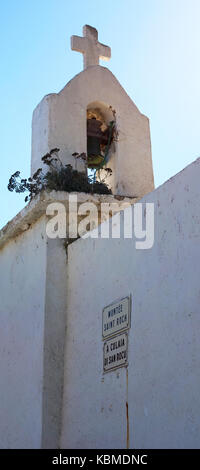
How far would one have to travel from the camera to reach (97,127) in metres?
6.24

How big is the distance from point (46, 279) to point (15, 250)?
37.7 inches

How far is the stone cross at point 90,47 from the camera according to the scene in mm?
6441

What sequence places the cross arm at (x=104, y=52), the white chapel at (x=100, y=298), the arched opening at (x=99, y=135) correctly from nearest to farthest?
the white chapel at (x=100, y=298)
the arched opening at (x=99, y=135)
the cross arm at (x=104, y=52)

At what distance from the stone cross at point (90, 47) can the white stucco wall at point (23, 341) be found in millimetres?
2198

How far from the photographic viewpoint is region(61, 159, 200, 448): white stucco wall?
10.7 feet

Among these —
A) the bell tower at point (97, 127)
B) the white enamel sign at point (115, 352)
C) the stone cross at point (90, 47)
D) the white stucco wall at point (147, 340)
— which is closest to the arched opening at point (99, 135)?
the bell tower at point (97, 127)

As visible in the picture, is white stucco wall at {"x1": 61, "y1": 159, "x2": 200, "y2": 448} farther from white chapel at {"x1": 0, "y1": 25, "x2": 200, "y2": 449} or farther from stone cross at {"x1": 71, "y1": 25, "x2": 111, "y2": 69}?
stone cross at {"x1": 71, "y1": 25, "x2": 111, "y2": 69}

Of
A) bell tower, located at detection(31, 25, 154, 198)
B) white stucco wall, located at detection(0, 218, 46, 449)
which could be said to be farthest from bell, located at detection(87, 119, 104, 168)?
white stucco wall, located at detection(0, 218, 46, 449)

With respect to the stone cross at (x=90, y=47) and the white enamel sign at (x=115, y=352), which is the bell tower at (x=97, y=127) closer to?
the stone cross at (x=90, y=47)

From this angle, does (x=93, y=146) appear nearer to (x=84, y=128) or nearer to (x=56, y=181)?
(x=84, y=128)

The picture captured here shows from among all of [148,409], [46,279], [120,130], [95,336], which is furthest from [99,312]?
[120,130]

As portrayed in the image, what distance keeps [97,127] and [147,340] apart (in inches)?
123

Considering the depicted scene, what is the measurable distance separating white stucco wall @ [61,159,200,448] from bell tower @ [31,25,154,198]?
4.60ft
